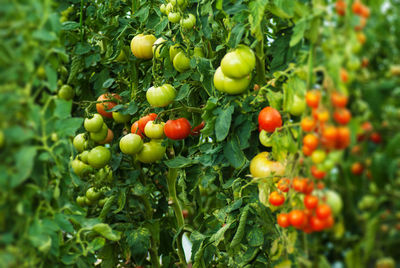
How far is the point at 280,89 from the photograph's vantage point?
0.80 metres

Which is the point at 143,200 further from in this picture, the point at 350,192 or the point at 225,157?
the point at 350,192

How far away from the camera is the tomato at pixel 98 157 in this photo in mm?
1117

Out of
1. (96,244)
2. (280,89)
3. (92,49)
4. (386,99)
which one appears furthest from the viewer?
(92,49)

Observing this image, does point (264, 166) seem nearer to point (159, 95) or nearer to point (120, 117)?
point (159, 95)

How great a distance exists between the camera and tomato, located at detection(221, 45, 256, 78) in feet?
2.59

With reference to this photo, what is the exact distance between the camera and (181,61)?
1.02 m

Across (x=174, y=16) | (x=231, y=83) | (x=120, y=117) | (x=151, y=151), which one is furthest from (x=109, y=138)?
(x=231, y=83)

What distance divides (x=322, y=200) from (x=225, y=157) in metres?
0.49

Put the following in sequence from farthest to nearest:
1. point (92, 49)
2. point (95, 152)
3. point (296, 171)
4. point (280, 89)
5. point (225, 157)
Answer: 1. point (92, 49)
2. point (95, 152)
3. point (225, 157)
4. point (280, 89)
5. point (296, 171)

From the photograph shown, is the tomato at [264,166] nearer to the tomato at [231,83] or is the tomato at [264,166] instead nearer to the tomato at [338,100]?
the tomato at [231,83]

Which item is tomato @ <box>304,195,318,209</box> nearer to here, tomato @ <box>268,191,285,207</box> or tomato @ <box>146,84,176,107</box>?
tomato @ <box>268,191,285,207</box>

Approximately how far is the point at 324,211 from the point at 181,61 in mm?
642

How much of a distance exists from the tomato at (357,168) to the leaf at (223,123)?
412 mm

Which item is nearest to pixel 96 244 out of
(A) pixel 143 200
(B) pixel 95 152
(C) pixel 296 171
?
(C) pixel 296 171
